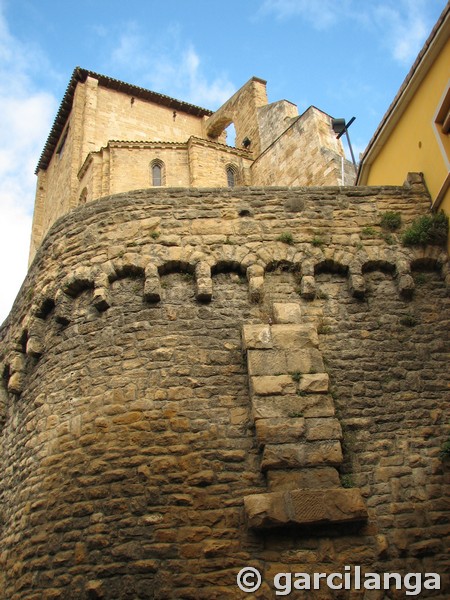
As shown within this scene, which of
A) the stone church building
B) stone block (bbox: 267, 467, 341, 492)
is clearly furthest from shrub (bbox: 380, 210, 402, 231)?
the stone church building

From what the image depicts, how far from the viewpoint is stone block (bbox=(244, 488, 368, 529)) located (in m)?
4.69

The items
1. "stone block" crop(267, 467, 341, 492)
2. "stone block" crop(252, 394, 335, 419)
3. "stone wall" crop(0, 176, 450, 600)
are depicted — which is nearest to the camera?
"stone wall" crop(0, 176, 450, 600)

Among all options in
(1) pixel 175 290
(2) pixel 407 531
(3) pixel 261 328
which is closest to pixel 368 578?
(2) pixel 407 531

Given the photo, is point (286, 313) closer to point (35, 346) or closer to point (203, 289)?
point (203, 289)

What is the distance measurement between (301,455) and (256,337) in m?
1.34

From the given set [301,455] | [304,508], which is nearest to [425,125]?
[301,455]

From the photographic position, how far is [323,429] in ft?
17.1

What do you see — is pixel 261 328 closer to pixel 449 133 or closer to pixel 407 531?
pixel 407 531

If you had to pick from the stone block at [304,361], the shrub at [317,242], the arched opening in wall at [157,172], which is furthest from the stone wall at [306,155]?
the stone block at [304,361]

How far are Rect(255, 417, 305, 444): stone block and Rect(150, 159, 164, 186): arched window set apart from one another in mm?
17739

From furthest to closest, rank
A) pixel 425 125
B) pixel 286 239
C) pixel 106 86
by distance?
pixel 106 86 < pixel 425 125 < pixel 286 239

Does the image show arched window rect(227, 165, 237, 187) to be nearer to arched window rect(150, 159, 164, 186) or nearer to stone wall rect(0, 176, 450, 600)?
arched window rect(150, 159, 164, 186)

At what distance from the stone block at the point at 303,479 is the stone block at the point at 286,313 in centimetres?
170

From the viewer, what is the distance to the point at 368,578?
4656 mm
